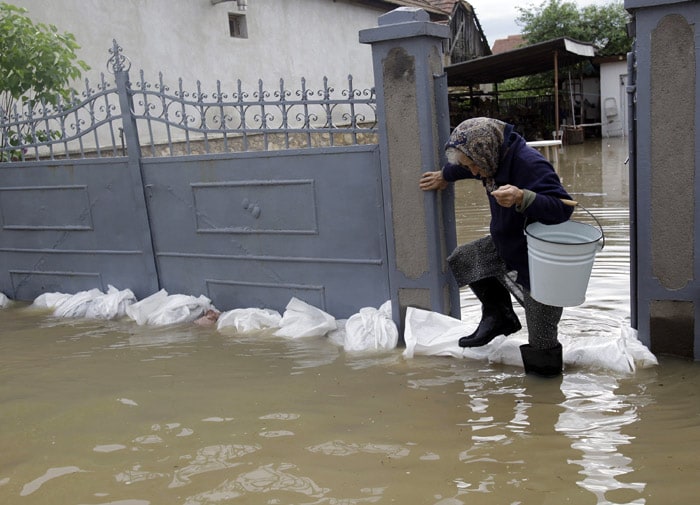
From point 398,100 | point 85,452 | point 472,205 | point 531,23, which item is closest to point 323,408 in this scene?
point 85,452

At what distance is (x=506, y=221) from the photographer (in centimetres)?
362

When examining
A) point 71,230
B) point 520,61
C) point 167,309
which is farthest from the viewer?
point 520,61

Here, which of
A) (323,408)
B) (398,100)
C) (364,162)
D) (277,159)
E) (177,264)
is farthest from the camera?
(177,264)

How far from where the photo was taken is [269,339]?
4.95 meters

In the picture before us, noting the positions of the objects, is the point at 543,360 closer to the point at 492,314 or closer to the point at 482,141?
the point at 492,314

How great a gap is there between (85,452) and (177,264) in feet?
8.79

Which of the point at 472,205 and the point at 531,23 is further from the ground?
the point at 531,23

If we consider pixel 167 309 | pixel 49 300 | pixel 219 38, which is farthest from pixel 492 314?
pixel 219 38

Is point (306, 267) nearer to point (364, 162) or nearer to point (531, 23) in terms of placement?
point (364, 162)

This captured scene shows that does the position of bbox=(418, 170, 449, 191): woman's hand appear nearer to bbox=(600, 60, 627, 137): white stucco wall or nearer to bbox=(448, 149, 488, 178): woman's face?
bbox=(448, 149, 488, 178): woman's face

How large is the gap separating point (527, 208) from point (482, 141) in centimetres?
42

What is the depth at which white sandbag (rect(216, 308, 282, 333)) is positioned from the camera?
5168mm

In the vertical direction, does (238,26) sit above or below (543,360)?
above

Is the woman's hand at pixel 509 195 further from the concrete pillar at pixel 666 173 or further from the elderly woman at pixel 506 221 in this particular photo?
the concrete pillar at pixel 666 173
